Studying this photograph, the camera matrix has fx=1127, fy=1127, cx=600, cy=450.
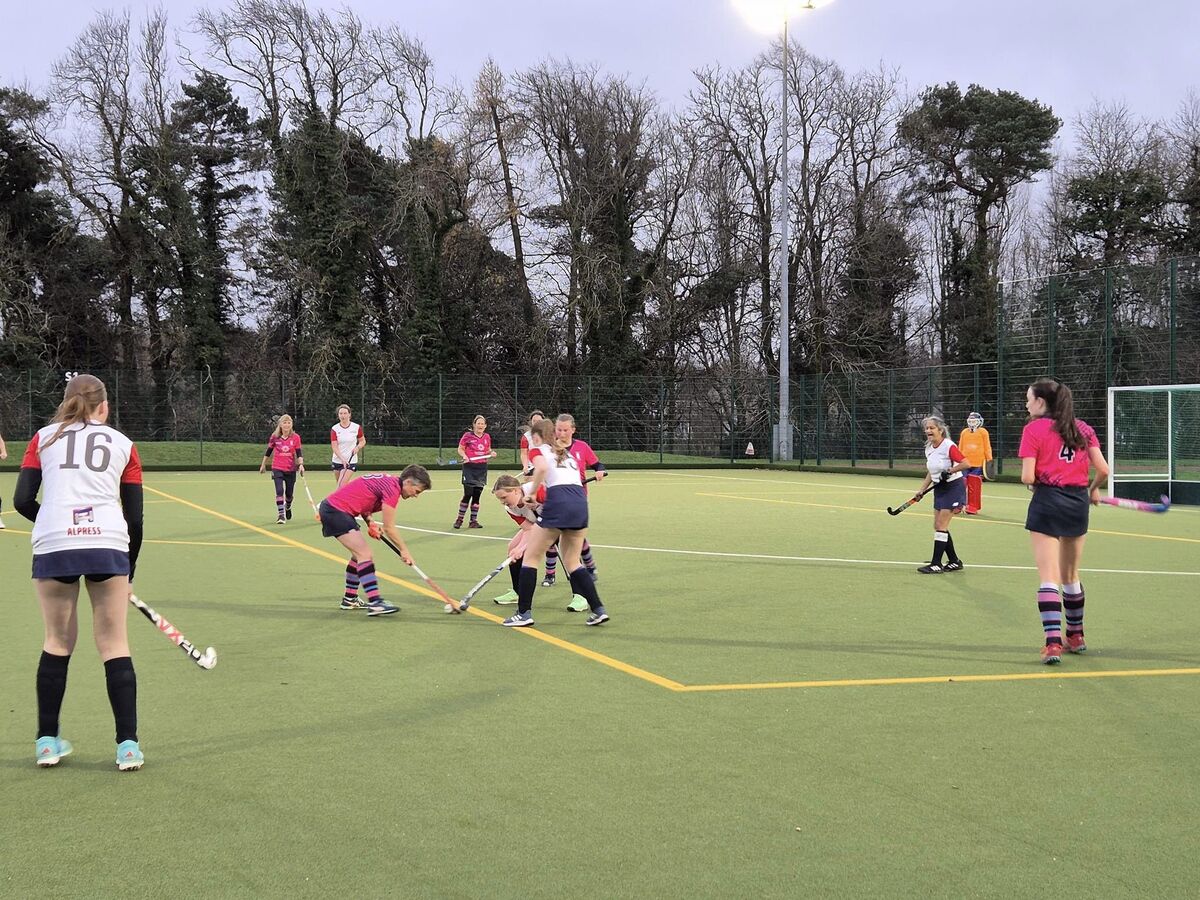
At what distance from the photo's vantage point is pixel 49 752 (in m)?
5.08

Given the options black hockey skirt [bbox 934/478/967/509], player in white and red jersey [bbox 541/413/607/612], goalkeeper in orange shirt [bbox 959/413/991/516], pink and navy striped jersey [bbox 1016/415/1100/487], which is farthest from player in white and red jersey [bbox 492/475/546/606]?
goalkeeper in orange shirt [bbox 959/413/991/516]

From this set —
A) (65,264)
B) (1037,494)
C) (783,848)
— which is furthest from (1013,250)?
(783,848)

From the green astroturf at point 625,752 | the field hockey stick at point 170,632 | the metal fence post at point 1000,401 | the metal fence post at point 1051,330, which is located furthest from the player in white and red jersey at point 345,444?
the metal fence post at point 1051,330

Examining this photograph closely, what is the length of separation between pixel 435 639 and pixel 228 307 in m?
45.2

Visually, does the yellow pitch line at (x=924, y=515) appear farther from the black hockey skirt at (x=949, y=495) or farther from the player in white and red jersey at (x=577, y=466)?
the player in white and red jersey at (x=577, y=466)

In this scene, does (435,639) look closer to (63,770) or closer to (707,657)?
(707,657)

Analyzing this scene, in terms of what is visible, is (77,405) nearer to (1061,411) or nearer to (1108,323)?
(1061,411)

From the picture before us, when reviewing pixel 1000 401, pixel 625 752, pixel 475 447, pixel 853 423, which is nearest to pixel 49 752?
pixel 625 752

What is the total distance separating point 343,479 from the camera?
55.7 ft

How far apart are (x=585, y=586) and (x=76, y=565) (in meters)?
4.41

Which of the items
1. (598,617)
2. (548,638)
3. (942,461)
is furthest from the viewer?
(942,461)

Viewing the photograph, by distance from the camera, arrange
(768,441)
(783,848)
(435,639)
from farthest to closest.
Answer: (768,441)
(435,639)
(783,848)

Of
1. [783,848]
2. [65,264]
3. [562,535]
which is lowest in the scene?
[783,848]

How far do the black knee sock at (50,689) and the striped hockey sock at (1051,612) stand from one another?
→ 19.1 ft
